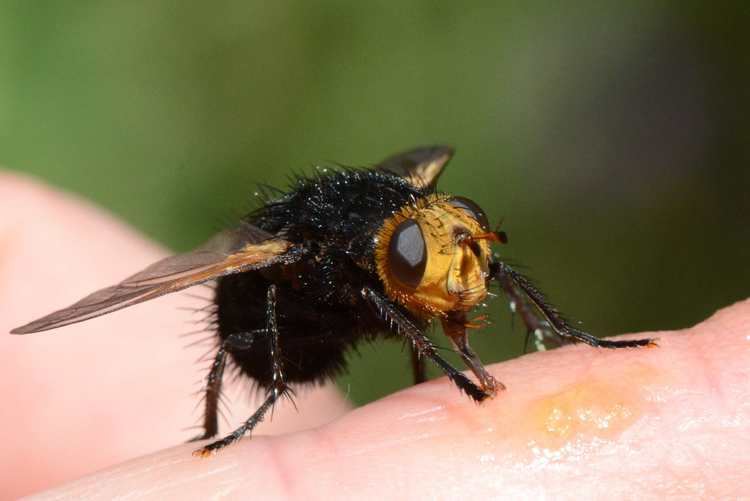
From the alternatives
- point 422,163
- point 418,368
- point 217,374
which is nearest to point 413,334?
point 418,368

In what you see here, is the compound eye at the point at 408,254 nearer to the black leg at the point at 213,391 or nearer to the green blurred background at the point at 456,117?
the black leg at the point at 213,391

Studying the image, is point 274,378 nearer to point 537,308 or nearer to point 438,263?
point 438,263

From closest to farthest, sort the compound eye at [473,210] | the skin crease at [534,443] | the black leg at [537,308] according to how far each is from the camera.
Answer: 1. the skin crease at [534,443]
2. the black leg at [537,308]
3. the compound eye at [473,210]

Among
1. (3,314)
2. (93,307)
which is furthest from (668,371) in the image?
(3,314)

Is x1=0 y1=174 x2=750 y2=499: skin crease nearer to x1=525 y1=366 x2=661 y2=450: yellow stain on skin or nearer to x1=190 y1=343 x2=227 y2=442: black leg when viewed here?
x1=525 y1=366 x2=661 y2=450: yellow stain on skin

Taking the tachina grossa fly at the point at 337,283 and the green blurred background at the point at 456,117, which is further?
the green blurred background at the point at 456,117

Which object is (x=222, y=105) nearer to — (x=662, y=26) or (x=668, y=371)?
(x=662, y=26)

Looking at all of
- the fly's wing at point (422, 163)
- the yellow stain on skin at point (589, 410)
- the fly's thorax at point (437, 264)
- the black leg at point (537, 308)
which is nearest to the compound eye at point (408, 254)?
the fly's thorax at point (437, 264)

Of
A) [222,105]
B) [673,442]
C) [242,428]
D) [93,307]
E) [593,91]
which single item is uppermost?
[222,105]
